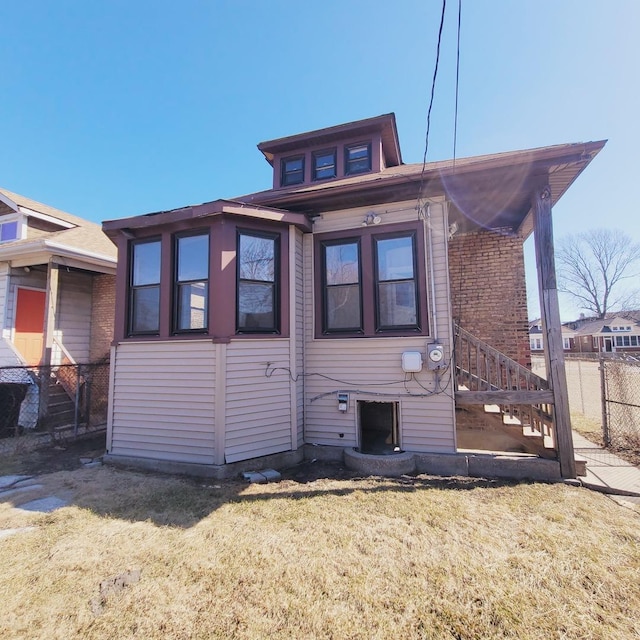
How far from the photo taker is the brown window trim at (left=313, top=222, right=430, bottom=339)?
518 cm

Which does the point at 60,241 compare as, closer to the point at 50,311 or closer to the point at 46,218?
the point at 50,311

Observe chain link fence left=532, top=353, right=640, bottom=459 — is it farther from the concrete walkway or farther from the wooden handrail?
the wooden handrail

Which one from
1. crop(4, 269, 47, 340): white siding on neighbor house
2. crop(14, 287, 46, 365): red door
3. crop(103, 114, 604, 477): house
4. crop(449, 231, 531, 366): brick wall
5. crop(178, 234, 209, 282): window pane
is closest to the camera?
crop(103, 114, 604, 477): house

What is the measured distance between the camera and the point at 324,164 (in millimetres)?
7699

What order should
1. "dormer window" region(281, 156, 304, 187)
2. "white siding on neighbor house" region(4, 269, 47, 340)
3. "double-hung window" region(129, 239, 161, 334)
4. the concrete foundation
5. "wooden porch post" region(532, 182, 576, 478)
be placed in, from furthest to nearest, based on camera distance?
"white siding on neighbor house" region(4, 269, 47, 340) < "dormer window" region(281, 156, 304, 187) < "double-hung window" region(129, 239, 161, 334) < the concrete foundation < "wooden porch post" region(532, 182, 576, 478)

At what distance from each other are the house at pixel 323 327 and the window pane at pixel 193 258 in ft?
0.08

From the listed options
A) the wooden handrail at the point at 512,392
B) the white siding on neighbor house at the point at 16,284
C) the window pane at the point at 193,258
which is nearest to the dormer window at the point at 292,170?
the window pane at the point at 193,258

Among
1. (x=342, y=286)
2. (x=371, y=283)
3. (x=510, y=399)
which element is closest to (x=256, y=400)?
(x=342, y=286)

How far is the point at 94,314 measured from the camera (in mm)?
9734

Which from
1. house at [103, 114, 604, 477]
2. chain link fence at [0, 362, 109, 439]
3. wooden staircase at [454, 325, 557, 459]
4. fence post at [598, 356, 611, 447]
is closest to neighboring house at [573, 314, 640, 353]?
fence post at [598, 356, 611, 447]

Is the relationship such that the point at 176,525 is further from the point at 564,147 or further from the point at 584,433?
the point at 584,433

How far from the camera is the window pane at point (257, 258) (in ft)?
17.0

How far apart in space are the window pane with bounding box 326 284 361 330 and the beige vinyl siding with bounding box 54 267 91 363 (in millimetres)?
7773

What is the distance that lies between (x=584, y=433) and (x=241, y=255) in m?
7.20
